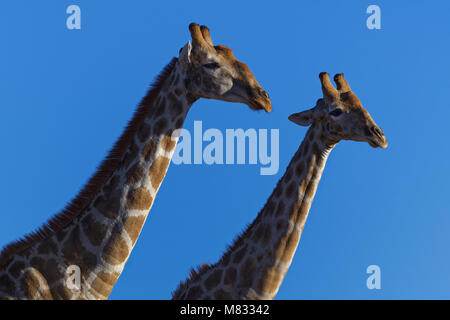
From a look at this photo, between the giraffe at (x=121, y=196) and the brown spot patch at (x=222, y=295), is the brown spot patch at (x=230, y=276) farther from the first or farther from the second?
the giraffe at (x=121, y=196)

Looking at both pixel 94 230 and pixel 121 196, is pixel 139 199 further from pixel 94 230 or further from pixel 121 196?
pixel 94 230

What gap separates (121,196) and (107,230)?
474 mm

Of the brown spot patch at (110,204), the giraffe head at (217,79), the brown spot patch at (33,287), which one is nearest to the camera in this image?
the brown spot patch at (33,287)

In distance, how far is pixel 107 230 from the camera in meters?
8.77

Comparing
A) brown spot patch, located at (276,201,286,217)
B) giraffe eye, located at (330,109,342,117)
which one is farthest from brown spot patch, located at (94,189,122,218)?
giraffe eye, located at (330,109,342,117)

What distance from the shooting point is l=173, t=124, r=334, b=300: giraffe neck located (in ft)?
34.2

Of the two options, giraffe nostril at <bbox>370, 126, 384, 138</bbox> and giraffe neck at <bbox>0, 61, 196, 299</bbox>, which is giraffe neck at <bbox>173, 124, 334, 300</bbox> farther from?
giraffe neck at <bbox>0, 61, 196, 299</bbox>

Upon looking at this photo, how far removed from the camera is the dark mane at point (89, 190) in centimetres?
894

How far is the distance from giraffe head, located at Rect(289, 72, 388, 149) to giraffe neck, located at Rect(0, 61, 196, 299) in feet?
11.3

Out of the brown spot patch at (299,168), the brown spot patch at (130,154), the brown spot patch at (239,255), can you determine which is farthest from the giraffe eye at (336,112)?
the brown spot patch at (130,154)

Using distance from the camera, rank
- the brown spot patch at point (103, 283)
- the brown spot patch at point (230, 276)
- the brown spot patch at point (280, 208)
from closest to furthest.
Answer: the brown spot patch at point (103, 283) → the brown spot patch at point (230, 276) → the brown spot patch at point (280, 208)

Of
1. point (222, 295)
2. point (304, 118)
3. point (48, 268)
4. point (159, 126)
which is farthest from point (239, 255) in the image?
point (48, 268)

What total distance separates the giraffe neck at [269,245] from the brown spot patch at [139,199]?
235cm
